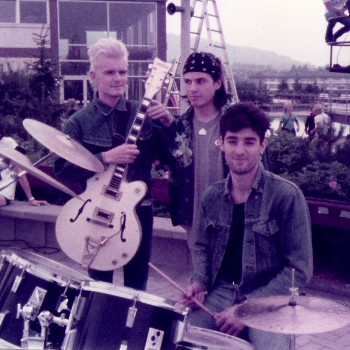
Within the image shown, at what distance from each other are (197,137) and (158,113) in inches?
10.6

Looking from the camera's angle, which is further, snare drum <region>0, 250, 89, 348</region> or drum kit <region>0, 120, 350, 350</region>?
snare drum <region>0, 250, 89, 348</region>

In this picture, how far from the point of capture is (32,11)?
26766 mm

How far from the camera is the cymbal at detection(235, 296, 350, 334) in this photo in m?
2.31

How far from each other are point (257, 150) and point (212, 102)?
74cm

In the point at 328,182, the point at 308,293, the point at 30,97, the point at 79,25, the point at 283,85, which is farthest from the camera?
the point at 79,25

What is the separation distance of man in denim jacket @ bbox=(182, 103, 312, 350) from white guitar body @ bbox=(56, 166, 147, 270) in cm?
54

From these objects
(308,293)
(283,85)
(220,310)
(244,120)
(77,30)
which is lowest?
(308,293)

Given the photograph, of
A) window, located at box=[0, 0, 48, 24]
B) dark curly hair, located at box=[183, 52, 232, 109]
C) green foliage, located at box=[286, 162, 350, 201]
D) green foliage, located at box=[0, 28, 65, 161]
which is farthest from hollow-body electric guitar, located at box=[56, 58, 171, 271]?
window, located at box=[0, 0, 48, 24]

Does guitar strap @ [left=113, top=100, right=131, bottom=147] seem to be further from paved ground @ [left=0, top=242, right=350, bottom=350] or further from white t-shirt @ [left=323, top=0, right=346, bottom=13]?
white t-shirt @ [left=323, top=0, right=346, bottom=13]

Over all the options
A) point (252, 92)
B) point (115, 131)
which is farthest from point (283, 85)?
point (115, 131)

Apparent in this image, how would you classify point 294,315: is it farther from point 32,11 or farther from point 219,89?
point 32,11

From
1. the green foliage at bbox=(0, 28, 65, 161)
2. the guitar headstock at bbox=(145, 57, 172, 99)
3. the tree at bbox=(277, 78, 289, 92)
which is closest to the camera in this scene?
the guitar headstock at bbox=(145, 57, 172, 99)

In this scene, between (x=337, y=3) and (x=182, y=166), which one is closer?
(x=182, y=166)

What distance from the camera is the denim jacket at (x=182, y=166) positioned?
367 centimetres
